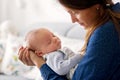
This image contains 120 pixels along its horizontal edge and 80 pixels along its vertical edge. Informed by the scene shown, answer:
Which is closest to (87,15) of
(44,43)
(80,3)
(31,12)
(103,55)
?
(80,3)

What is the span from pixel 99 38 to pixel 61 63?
26 cm

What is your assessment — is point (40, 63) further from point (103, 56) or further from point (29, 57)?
point (103, 56)

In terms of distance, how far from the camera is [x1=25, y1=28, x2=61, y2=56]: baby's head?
150 cm

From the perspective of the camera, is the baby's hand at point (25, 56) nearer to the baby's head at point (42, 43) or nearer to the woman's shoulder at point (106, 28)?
the baby's head at point (42, 43)

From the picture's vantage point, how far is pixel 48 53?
1477 mm

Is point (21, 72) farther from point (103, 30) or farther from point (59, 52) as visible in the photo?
point (103, 30)

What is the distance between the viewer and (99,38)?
1233mm

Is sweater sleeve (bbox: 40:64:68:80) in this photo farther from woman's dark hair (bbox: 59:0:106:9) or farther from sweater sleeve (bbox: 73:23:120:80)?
woman's dark hair (bbox: 59:0:106:9)

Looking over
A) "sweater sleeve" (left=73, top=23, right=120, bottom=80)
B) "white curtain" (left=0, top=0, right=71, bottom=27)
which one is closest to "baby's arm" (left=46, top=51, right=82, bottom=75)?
"sweater sleeve" (left=73, top=23, right=120, bottom=80)

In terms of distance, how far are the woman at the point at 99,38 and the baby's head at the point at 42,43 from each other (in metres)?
0.26

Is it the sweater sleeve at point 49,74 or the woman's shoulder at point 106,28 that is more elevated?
the woman's shoulder at point 106,28

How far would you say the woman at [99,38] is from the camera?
1226 millimetres

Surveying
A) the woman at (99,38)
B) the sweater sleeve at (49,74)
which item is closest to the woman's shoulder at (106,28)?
the woman at (99,38)

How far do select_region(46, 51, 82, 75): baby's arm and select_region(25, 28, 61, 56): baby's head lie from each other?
0.30ft
